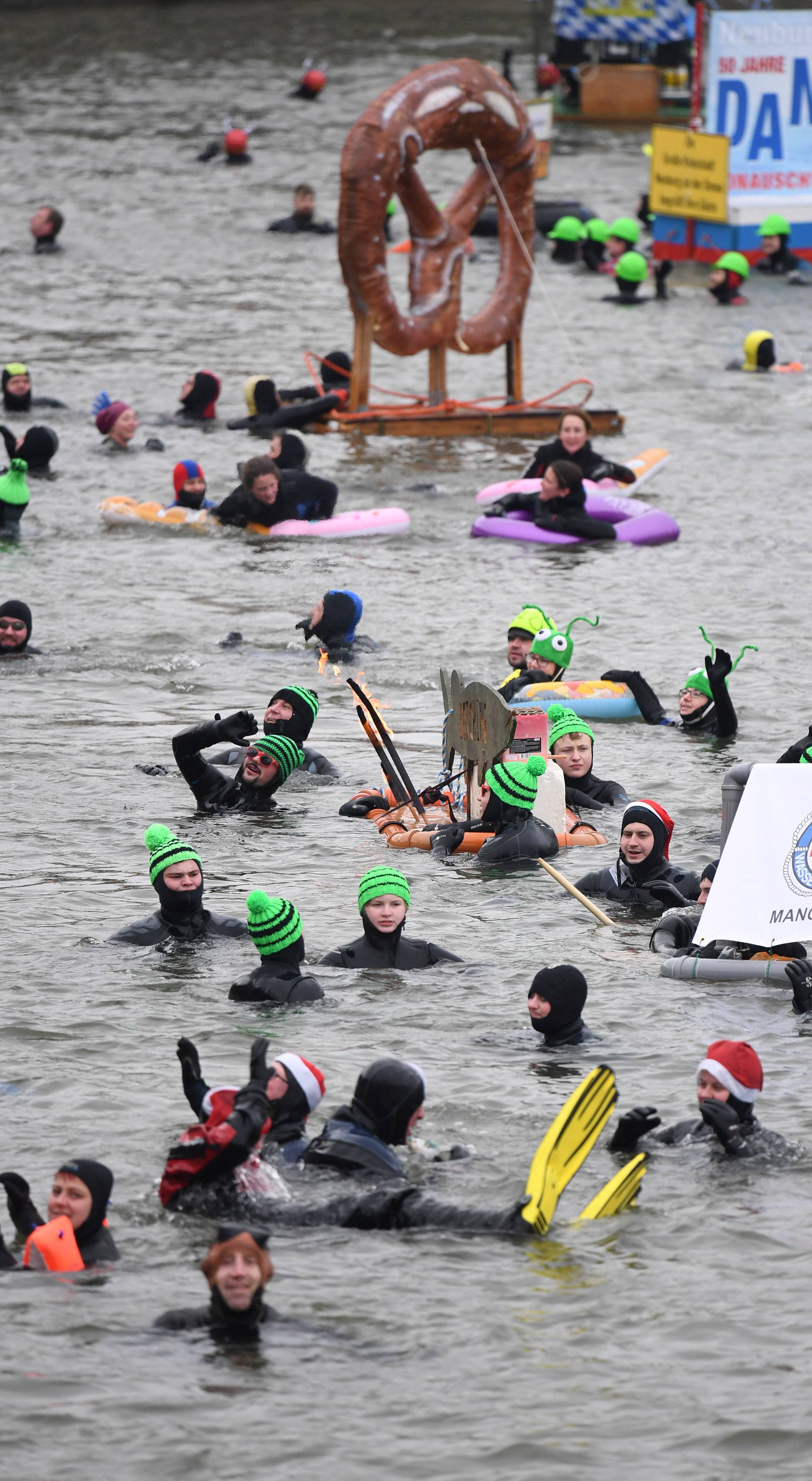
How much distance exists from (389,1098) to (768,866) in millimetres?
2375

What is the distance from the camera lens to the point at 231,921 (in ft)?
36.5

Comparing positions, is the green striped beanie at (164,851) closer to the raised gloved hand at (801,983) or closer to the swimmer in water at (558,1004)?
the swimmer in water at (558,1004)

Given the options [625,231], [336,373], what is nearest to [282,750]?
[336,373]

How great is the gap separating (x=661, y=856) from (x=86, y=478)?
13.2m

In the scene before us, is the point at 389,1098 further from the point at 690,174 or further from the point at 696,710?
the point at 690,174

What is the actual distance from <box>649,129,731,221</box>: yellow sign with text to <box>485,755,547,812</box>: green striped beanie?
23.9m

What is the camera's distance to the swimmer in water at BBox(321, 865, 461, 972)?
34.2 feet

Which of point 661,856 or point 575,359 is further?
point 575,359

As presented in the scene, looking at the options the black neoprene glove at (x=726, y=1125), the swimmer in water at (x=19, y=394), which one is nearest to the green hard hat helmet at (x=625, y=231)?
the swimmer in water at (x=19, y=394)

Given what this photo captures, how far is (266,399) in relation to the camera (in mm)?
25016

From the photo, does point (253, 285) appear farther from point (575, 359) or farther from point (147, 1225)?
point (147, 1225)

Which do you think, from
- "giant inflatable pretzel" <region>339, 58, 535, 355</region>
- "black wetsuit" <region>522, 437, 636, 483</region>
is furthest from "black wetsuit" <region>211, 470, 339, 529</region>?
"giant inflatable pretzel" <region>339, 58, 535, 355</region>

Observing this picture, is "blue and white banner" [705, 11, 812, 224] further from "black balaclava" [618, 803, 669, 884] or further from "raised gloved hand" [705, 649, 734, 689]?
"black balaclava" [618, 803, 669, 884]

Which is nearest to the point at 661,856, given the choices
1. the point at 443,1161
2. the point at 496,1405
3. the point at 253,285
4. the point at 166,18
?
the point at 443,1161
